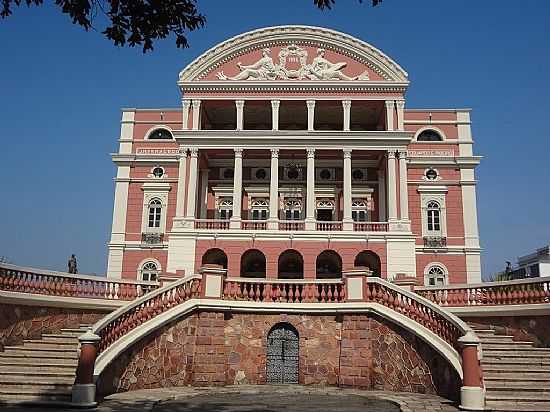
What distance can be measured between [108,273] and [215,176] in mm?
8736

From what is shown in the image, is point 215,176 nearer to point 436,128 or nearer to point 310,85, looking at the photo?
point 310,85

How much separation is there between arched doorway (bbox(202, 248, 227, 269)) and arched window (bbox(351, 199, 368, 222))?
8.53 m

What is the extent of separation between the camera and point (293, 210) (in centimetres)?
3372

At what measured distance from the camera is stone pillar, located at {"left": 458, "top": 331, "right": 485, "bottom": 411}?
11.2 metres

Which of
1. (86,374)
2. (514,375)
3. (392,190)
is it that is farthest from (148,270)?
(514,375)

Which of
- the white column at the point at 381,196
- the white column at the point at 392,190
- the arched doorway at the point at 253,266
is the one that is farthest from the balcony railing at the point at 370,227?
the arched doorway at the point at 253,266

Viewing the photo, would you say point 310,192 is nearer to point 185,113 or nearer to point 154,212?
point 185,113

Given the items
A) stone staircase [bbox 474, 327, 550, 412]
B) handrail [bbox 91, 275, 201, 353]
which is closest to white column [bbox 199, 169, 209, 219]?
handrail [bbox 91, 275, 201, 353]

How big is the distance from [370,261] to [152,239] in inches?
515

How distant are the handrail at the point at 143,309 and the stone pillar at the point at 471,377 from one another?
7383 mm

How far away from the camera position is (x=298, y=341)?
1574 cm

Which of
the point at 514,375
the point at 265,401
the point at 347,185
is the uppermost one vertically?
the point at 347,185

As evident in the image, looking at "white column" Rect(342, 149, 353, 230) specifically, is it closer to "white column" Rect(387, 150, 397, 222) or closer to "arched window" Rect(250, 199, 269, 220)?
"white column" Rect(387, 150, 397, 222)

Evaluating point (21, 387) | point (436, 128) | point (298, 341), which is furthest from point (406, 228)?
point (21, 387)
